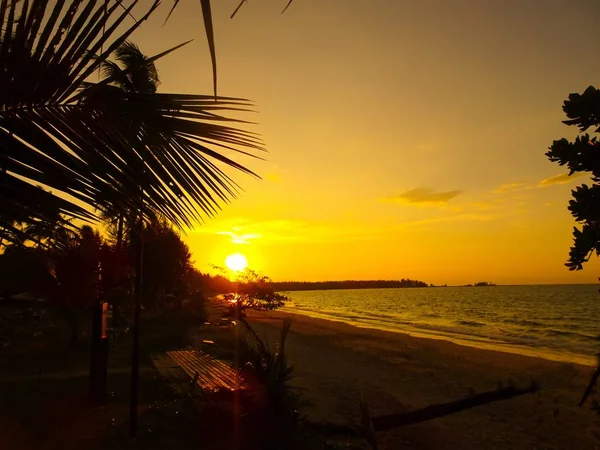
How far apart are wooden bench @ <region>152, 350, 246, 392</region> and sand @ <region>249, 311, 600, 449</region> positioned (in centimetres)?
137

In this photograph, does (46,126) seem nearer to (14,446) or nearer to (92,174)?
(92,174)

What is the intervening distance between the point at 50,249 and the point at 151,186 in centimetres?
49

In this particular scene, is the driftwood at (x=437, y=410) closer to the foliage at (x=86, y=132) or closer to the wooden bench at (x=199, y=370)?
the wooden bench at (x=199, y=370)

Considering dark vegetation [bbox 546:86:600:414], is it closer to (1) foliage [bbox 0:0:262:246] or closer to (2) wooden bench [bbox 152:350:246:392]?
(1) foliage [bbox 0:0:262:246]

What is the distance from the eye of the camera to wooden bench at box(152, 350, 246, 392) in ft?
25.1

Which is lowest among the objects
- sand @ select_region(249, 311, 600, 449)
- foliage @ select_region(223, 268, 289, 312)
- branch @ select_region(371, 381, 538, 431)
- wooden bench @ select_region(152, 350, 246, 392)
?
sand @ select_region(249, 311, 600, 449)

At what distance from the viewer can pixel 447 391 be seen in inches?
491

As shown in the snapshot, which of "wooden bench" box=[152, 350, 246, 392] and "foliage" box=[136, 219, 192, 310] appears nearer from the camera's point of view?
"wooden bench" box=[152, 350, 246, 392]

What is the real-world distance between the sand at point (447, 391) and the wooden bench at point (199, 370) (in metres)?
1.37

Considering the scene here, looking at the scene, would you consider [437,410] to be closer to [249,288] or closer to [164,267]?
[249,288]

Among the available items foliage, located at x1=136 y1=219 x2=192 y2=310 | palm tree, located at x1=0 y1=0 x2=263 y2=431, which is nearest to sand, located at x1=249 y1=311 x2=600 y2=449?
palm tree, located at x1=0 y1=0 x2=263 y2=431

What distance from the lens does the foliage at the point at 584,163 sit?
8.50ft

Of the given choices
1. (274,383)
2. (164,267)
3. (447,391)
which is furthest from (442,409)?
(164,267)

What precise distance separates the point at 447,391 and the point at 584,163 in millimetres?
11018
